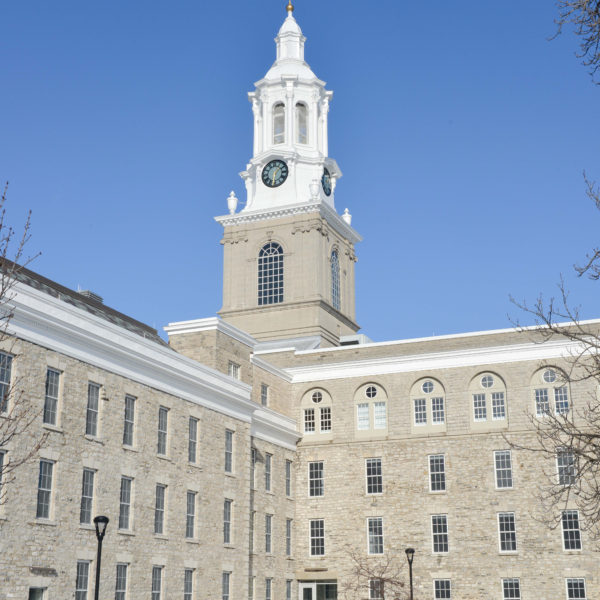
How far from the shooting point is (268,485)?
49.8 m

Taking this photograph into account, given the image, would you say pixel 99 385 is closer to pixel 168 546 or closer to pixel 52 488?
pixel 52 488

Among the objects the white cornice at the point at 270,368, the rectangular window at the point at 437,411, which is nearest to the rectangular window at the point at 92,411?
the white cornice at the point at 270,368

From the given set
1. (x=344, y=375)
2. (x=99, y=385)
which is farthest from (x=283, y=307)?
(x=99, y=385)

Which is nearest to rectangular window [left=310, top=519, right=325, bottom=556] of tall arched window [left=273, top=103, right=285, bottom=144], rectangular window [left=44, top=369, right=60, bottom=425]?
rectangular window [left=44, top=369, right=60, bottom=425]

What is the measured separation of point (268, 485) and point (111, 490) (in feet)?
54.1

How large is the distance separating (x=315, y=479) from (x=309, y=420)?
3555mm

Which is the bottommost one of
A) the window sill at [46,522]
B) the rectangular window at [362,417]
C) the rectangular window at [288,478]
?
the window sill at [46,522]

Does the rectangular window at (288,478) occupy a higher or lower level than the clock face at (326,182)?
lower

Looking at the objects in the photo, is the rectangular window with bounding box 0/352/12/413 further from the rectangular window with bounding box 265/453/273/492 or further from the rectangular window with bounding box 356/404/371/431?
the rectangular window with bounding box 356/404/371/431

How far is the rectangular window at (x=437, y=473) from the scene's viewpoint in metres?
51.4

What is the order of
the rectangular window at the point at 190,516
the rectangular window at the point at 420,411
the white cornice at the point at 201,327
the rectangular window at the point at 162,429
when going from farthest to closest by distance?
the rectangular window at the point at 420,411, the white cornice at the point at 201,327, the rectangular window at the point at 190,516, the rectangular window at the point at 162,429

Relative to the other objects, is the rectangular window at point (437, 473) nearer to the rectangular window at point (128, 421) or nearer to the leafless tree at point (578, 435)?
the leafless tree at point (578, 435)

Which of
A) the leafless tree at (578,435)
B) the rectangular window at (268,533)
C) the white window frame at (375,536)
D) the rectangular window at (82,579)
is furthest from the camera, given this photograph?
the white window frame at (375,536)

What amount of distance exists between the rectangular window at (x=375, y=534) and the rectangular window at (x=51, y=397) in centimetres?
2506
